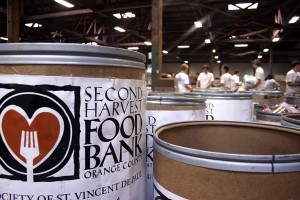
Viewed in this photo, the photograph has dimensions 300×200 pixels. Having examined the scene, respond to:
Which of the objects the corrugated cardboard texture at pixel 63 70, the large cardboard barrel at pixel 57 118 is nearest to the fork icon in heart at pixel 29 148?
the large cardboard barrel at pixel 57 118

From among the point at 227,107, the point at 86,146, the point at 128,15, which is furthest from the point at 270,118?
the point at 128,15

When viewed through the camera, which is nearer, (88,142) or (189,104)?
(88,142)

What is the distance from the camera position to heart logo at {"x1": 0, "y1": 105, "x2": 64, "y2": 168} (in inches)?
28.4

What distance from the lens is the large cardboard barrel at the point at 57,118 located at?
0.72 meters

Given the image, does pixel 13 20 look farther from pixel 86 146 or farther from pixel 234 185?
pixel 234 185

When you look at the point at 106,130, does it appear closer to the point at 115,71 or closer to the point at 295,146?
the point at 115,71

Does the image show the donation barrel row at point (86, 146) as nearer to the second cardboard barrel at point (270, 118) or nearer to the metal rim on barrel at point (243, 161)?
the metal rim on barrel at point (243, 161)

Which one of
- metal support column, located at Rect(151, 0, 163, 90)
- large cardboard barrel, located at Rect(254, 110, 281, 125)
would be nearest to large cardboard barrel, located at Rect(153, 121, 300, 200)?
large cardboard barrel, located at Rect(254, 110, 281, 125)

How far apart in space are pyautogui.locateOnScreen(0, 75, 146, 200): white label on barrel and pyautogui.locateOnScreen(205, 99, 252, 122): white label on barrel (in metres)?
1.01

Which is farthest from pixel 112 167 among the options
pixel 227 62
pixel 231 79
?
pixel 227 62

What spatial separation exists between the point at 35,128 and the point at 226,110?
123 centimetres

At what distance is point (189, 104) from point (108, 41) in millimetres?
13670

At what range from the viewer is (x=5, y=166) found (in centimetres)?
75

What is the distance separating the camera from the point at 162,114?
1170 mm
